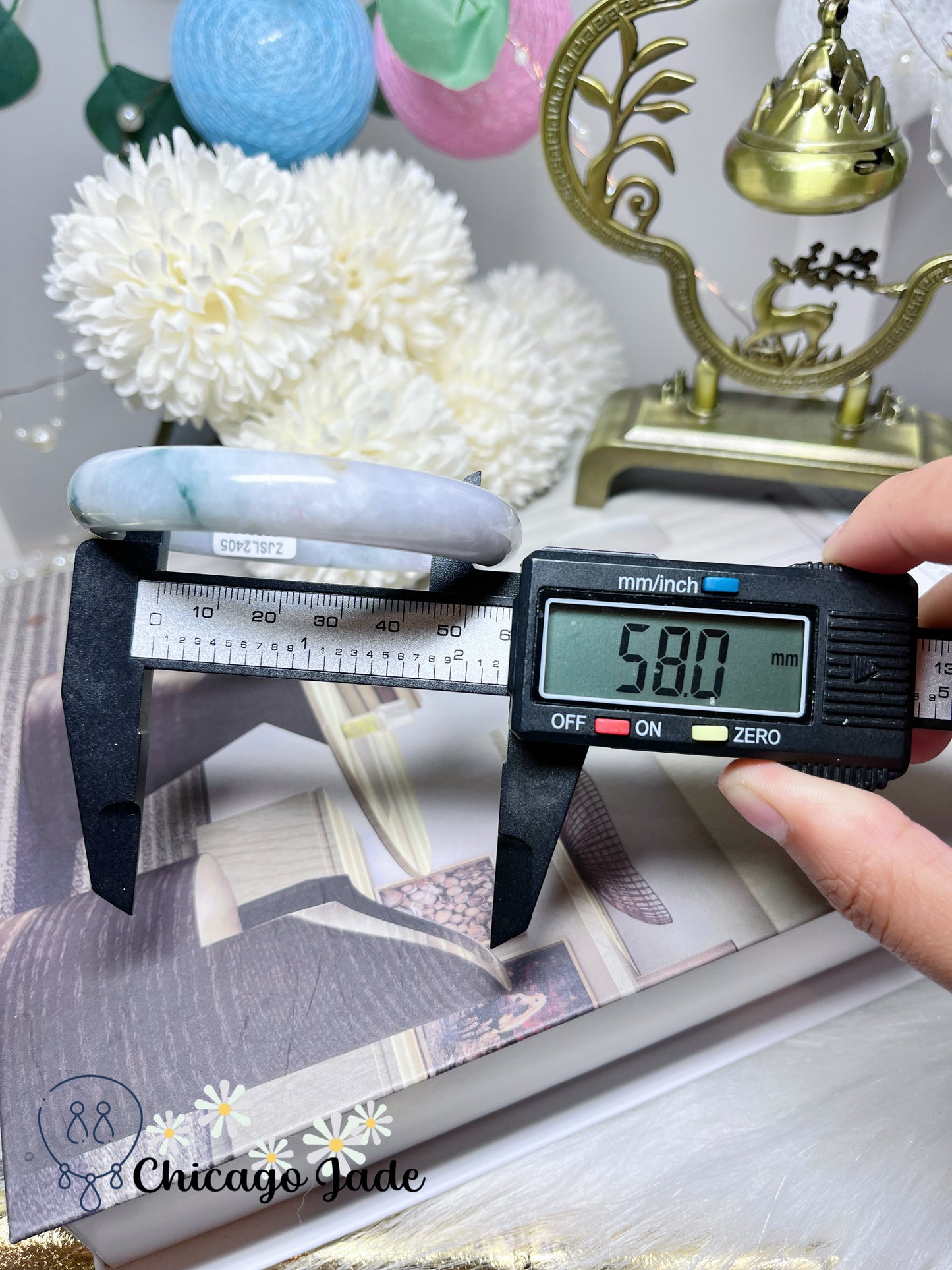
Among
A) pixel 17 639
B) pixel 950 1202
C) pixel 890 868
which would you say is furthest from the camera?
pixel 17 639

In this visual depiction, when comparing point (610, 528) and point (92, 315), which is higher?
point (92, 315)

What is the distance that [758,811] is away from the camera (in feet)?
1.96

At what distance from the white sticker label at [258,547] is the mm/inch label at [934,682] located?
1.44ft

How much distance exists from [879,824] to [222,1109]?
0.46 m

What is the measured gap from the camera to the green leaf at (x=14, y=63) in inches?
35.8

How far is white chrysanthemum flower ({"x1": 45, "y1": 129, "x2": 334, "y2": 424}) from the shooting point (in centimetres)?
79

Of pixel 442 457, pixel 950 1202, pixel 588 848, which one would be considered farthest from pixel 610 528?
pixel 950 1202

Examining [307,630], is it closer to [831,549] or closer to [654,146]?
[831,549]

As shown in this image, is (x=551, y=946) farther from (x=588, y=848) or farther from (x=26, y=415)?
(x=26, y=415)

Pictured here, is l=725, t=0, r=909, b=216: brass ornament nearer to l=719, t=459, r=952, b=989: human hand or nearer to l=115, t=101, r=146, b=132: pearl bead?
l=719, t=459, r=952, b=989: human hand

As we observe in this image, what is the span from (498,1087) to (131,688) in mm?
398

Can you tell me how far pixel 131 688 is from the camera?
2.11 ft

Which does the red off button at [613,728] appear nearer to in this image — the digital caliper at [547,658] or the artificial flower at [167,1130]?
the digital caliper at [547,658]

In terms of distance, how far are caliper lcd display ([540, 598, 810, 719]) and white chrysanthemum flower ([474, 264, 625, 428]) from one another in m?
0.53
